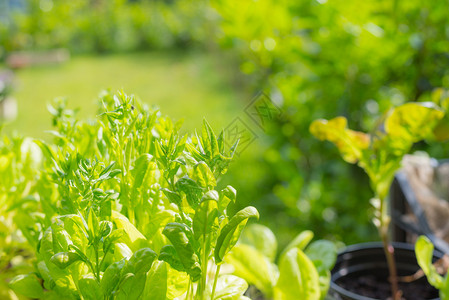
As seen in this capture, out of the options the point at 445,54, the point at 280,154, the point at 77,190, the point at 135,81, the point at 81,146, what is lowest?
the point at 77,190

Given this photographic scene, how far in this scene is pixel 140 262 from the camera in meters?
0.61

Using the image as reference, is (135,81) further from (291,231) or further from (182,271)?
(182,271)

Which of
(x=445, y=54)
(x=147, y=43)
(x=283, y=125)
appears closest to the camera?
(x=445, y=54)

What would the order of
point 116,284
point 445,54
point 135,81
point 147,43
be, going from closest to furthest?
point 116,284 < point 445,54 < point 135,81 < point 147,43

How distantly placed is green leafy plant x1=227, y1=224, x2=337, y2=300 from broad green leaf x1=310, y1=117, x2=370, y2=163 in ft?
0.63

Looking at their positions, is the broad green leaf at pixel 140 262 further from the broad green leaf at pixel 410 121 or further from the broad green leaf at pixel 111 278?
the broad green leaf at pixel 410 121

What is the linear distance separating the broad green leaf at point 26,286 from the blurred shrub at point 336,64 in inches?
60.8

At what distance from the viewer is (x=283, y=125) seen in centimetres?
242

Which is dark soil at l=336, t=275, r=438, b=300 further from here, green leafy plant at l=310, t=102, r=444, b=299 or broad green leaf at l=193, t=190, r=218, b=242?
broad green leaf at l=193, t=190, r=218, b=242

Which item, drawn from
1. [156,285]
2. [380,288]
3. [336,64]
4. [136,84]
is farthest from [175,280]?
[136,84]

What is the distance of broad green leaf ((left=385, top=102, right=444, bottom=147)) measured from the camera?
962 mm

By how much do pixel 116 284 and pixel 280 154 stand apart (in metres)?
1.93

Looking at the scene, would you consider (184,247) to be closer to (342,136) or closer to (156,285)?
(156,285)

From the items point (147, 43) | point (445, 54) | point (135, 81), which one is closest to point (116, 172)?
point (445, 54)
